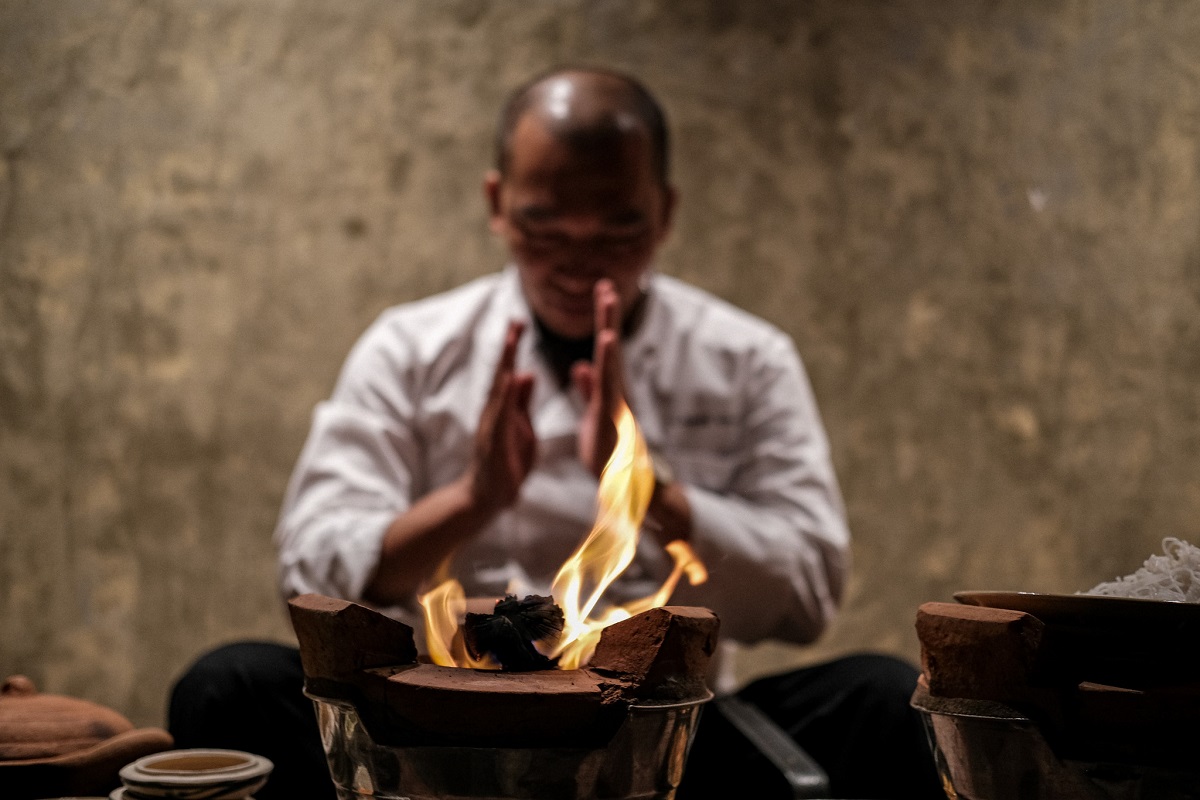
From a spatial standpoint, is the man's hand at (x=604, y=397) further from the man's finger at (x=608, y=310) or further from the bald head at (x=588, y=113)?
the bald head at (x=588, y=113)

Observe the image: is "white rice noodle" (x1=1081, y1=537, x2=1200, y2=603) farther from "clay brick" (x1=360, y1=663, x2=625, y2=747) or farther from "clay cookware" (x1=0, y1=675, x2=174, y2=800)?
"clay cookware" (x1=0, y1=675, x2=174, y2=800)

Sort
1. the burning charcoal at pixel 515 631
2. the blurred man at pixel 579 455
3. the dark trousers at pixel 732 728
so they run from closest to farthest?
the burning charcoal at pixel 515 631, the dark trousers at pixel 732 728, the blurred man at pixel 579 455

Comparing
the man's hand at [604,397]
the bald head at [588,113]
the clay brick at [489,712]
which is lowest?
the clay brick at [489,712]

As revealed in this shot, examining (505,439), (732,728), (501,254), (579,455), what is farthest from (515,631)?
(501,254)

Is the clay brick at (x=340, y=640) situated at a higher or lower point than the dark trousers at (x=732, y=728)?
higher

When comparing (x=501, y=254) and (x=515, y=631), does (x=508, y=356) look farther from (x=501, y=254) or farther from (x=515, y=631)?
(x=501, y=254)

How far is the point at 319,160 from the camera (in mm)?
3316

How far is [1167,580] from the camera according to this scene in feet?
3.84

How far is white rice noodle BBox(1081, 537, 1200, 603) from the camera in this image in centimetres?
116

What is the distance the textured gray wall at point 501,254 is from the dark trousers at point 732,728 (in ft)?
4.21

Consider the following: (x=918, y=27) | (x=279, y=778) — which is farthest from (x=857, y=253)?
(x=279, y=778)

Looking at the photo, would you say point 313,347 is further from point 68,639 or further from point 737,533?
point 737,533

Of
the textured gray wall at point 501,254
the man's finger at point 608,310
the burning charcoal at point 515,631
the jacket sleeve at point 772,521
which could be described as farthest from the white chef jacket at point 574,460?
the burning charcoal at point 515,631

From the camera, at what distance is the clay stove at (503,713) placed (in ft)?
3.29
